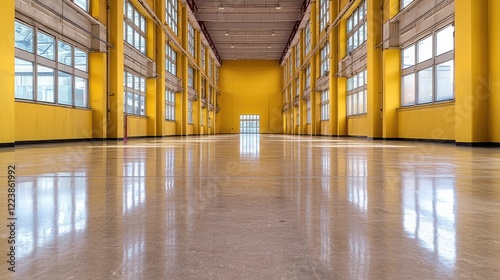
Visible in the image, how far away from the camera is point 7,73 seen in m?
9.52

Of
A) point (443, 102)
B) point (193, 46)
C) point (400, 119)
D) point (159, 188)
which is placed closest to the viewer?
point (159, 188)

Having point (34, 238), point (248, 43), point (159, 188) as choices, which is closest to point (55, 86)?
point (159, 188)

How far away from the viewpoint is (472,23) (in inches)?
408

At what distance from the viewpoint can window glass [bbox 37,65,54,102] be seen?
12.7 meters

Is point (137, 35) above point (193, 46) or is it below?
below

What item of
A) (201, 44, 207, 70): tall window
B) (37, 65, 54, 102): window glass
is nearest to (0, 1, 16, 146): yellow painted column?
(37, 65, 54, 102): window glass

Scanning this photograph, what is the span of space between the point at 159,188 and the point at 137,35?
66.4ft

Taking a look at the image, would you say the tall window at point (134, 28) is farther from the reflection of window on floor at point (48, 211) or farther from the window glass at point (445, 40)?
the reflection of window on floor at point (48, 211)

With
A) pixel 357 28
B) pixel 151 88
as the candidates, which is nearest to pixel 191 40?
pixel 151 88

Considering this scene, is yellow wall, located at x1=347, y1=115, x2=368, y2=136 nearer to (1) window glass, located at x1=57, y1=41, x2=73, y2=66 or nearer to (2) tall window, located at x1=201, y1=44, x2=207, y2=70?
(1) window glass, located at x1=57, y1=41, x2=73, y2=66

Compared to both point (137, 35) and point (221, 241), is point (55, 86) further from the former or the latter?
point (221, 241)

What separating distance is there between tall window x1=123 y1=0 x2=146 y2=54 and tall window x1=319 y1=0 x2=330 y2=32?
12.7 metres

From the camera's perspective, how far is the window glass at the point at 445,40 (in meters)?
12.6

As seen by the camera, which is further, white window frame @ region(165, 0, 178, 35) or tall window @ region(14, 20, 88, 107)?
white window frame @ region(165, 0, 178, 35)
